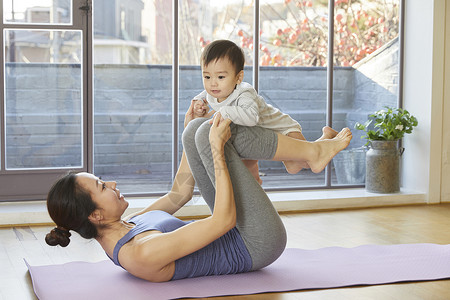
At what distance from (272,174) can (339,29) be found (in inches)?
49.5

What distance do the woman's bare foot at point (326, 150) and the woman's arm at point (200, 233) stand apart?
0.44m

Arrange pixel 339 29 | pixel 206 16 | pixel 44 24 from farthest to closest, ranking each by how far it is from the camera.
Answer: pixel 339 29
pixel 206 16
pixel 44 24

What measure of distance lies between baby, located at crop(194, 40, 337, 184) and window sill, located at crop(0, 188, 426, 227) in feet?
5.40

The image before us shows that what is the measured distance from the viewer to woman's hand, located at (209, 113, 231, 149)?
2.58 m

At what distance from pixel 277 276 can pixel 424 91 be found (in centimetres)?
279

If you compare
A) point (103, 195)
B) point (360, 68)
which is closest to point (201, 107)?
point (103, 195)

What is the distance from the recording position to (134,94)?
15.6 feet

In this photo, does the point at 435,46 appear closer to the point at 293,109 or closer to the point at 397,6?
the point at 397,6

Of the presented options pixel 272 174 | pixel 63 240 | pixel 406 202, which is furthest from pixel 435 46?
pixel 63 240

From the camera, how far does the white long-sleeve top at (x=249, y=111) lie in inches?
107

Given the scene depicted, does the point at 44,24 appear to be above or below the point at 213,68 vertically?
above

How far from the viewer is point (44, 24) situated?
445 centimetres

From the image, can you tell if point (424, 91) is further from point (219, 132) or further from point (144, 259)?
point (144, 259)

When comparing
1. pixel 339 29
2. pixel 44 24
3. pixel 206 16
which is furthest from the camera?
pixel 339 29
